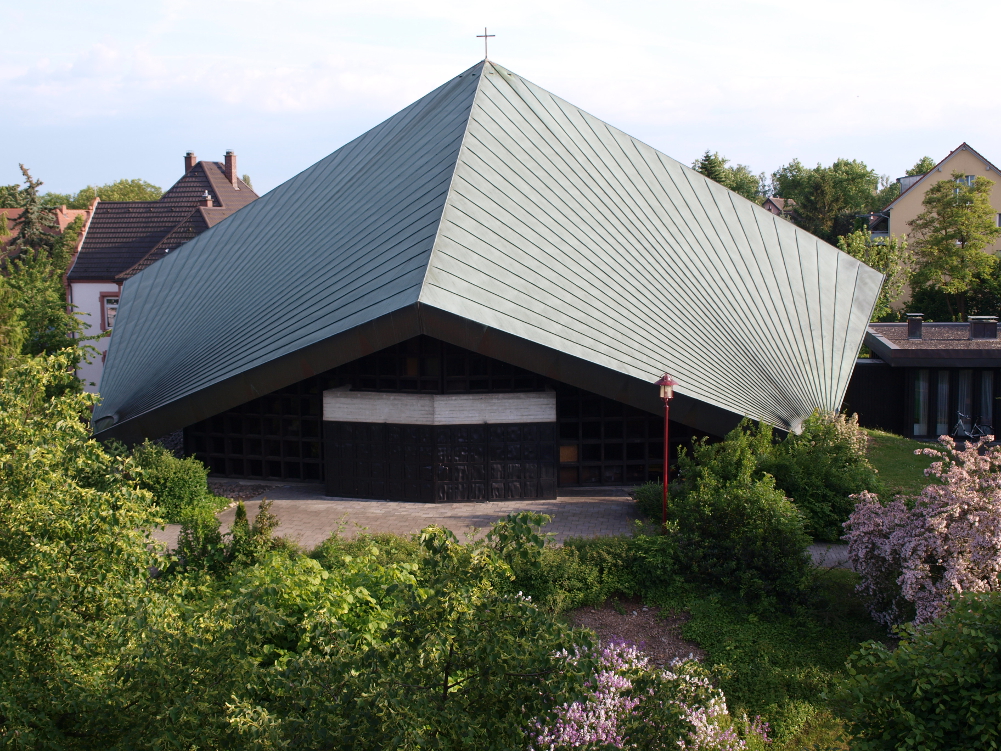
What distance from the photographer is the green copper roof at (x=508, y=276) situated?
45.9 feet

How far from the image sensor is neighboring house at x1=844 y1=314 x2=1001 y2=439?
21031 mm

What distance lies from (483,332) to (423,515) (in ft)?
11.4

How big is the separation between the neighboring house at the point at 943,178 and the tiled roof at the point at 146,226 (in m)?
37.6

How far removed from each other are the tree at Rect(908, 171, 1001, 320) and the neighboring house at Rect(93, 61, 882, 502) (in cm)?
2420

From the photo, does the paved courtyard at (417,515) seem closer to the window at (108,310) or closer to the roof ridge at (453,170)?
the roof ridge at (453,170)

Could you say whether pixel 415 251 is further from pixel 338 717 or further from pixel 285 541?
pixel 338 717

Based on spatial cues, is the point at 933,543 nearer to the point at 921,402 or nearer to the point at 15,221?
the point at 921,402

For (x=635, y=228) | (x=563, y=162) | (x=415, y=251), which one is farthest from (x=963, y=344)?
(x=415, y=251)

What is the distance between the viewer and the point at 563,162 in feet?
59.4

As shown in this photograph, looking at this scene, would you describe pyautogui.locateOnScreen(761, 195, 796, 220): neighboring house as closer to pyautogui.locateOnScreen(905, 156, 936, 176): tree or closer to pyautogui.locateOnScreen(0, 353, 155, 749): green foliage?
pyautogui.locateOnScreen(905, 156, 936, 176): tree

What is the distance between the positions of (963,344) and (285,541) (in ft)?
58.2

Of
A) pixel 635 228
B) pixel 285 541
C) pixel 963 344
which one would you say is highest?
pixel 635 228

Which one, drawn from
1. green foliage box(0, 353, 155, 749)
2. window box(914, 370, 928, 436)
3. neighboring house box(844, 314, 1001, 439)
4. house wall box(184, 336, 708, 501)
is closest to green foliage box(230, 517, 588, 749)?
green foliage box(0, 353, 155, 749)

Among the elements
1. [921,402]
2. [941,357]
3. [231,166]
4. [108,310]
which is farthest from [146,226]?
[941,357]
